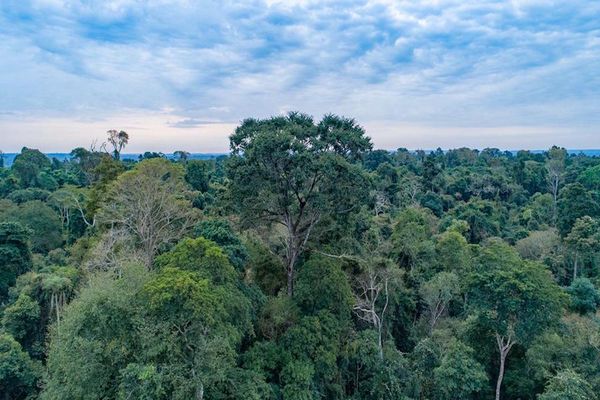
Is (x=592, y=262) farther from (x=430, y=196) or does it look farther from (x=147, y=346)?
(x=147, y=346)

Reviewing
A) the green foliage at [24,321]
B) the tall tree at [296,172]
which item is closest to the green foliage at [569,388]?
the tall tree at [296,172]

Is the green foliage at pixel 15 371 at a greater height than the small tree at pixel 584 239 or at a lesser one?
lesser

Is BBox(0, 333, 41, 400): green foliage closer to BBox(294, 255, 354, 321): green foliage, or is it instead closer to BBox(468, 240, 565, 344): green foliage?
BBox(294, 255, 354, 321): green foliage

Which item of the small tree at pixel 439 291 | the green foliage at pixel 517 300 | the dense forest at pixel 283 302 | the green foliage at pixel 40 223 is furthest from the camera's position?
the green foliage at pixel 40 223

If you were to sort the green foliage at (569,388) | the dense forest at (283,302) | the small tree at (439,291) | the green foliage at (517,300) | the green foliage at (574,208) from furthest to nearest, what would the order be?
the green foliage at (574,208)
the small tree at (439,291)
the green foliage at (517,300)
the green foliage at (569,388)
the dense forest at (283,302)

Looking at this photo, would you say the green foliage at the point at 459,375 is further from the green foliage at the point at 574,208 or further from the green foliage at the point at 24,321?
the green foliage at the point at 574,208

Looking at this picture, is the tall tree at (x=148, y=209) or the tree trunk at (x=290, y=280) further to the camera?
the tall tree at (x=148, y=209)

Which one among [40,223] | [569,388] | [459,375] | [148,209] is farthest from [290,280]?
[40,223]
